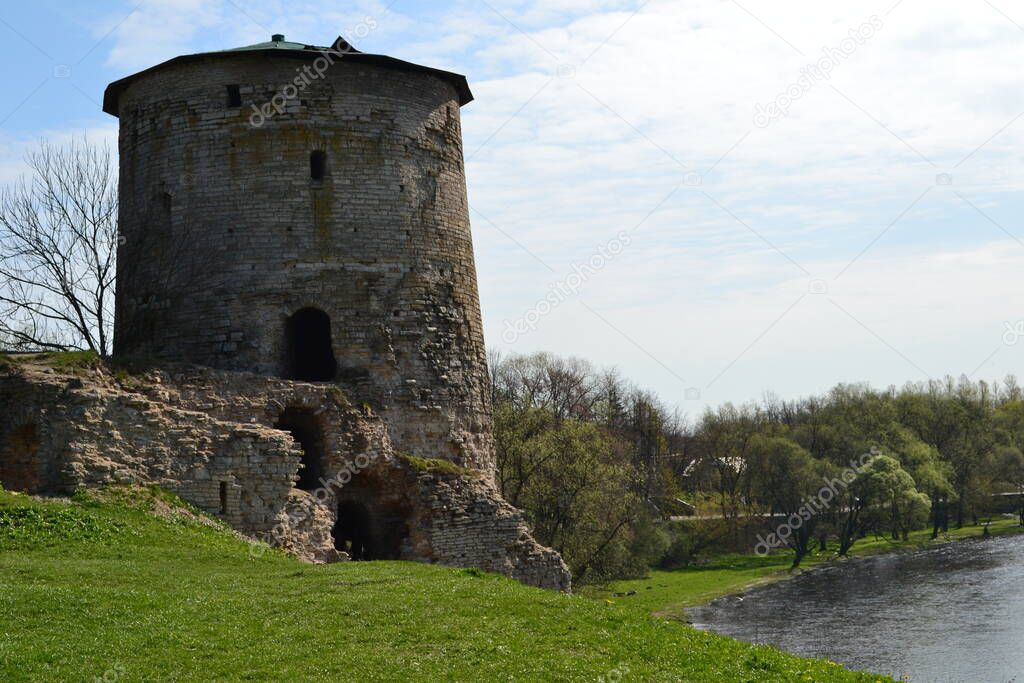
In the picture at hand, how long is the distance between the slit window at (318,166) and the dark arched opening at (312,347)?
232cm

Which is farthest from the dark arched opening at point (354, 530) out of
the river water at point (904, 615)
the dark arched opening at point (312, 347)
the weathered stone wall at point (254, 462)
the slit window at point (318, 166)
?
the river water at point (904, 615)

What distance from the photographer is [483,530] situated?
1738cm

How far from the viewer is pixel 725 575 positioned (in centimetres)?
3991

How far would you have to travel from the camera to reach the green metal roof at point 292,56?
1906cm

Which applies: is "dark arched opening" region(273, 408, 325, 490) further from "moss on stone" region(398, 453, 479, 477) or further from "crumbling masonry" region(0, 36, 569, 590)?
"moss on stone" region(398, 453, 479, 477)

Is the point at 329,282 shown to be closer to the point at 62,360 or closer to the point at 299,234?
the point at 299,234

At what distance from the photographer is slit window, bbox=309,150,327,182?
19062 millimetres

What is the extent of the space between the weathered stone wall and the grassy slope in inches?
47.2

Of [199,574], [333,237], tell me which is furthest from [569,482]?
[199,574]

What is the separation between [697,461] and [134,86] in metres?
41.5

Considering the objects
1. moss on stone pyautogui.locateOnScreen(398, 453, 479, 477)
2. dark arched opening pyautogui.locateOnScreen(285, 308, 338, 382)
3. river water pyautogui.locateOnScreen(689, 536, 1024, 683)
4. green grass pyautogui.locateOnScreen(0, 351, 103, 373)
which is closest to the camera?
green grass pyautogui.locateOnScreen(0, 351, 103, 373)

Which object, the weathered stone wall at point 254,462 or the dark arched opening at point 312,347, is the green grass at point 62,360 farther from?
A: the dark arched opening at point 312,347

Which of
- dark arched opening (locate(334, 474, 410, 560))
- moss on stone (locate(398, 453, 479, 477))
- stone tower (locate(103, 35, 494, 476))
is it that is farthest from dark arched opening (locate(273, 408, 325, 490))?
moss on stone (locate(398, 453, 479, 477))

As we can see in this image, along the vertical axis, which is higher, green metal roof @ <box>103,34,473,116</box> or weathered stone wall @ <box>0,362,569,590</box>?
green metal roof @ <box>103,34,473,116</box>
